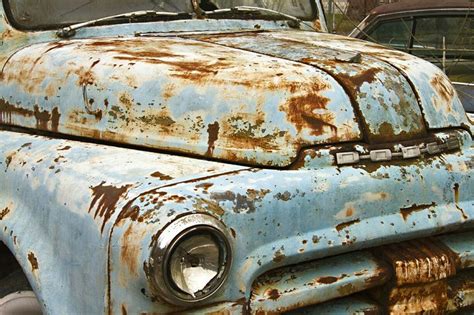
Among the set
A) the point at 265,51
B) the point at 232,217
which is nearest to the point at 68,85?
the point at 265,51

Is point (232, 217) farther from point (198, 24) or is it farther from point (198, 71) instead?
point (198, 24)

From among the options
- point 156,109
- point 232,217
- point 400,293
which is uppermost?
point 156,109

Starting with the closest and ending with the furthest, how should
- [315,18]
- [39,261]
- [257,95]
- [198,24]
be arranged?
[39,261]
[257,95]
[198,24]
[315,18]

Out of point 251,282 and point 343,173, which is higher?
point 343,173

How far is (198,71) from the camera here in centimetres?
285

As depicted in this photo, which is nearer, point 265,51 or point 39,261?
point 39,261

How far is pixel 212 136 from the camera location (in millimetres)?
2688

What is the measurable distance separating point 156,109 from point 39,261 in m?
0.66

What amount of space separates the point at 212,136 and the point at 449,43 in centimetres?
414

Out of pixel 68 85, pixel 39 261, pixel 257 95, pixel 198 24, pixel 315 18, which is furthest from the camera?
pixel 315 18

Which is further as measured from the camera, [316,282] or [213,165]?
[213,165]

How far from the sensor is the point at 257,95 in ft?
8.89

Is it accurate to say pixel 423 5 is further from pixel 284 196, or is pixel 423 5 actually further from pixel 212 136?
pixel 284 196

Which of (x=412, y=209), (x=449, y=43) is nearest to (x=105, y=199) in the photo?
(x=412, y=209)
